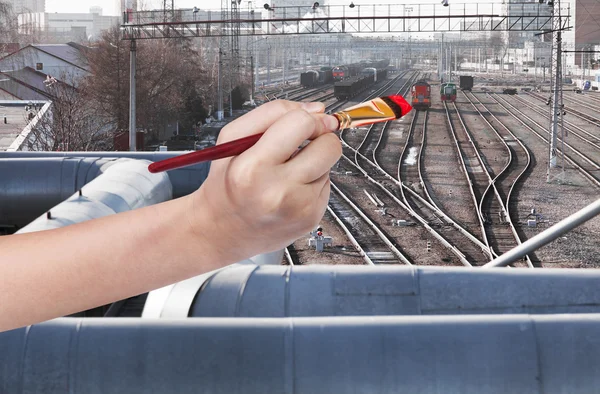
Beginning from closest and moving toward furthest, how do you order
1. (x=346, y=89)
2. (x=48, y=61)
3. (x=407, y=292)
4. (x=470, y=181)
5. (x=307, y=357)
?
(x=307, y=357) < (x=407, y=292) < (x=470, y=181) < (x=346, y=89) < (x=48, y=61)

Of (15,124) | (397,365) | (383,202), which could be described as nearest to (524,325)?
(397,365)

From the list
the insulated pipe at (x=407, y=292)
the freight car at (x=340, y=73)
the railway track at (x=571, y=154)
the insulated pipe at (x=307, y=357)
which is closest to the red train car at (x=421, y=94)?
the railway track at (x=571, y=154)

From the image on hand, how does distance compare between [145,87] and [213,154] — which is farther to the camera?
[145,87]

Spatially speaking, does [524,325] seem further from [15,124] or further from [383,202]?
[15,124]

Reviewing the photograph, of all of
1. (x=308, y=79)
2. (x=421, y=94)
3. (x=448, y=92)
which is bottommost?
(x=421, y=94)

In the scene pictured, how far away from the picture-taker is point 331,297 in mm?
5586

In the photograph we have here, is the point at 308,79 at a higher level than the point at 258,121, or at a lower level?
higher

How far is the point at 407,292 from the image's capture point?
5539 mm

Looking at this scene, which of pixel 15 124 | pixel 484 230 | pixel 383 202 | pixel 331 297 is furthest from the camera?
pixel 15 124

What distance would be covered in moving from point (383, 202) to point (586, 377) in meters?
15.5

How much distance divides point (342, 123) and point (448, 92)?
4886 centimetres

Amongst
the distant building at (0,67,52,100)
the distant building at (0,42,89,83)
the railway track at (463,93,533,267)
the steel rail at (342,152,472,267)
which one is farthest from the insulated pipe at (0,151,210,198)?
the distant building at (0,42,89,83)

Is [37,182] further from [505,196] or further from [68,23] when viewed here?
[68,23]

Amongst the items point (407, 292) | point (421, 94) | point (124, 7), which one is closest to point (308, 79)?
point (421, 94)
